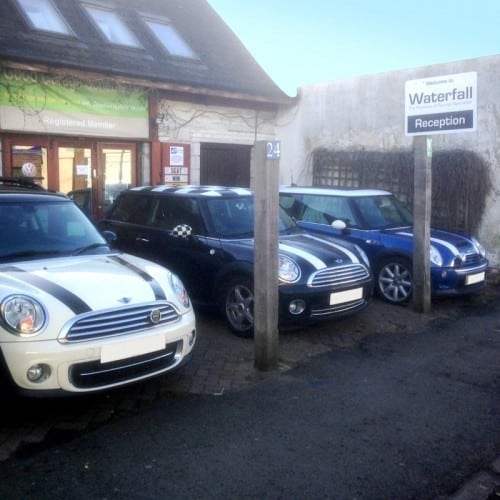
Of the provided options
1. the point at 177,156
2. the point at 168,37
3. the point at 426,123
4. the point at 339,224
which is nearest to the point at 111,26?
the point at 168,37

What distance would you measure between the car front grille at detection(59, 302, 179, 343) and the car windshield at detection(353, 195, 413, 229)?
484 cm

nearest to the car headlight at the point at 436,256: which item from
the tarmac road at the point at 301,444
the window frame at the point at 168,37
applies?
the tarmac road at the point at 301,444

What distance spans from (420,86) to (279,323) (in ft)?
12.4

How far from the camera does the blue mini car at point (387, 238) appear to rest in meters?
7.73

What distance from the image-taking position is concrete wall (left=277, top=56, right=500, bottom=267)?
9953 millimetres

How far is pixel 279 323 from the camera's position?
19.3 feet

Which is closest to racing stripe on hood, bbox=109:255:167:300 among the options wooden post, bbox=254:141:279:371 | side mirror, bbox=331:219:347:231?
wooden post, bbox=254:141:279:371

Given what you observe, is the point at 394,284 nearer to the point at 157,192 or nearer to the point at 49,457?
the point at 157,192

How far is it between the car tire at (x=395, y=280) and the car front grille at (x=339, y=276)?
1562mm

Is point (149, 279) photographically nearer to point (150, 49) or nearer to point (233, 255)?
point (233, 255)

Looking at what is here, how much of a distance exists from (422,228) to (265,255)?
3124 millimetres

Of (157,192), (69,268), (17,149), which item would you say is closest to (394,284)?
(157,192)

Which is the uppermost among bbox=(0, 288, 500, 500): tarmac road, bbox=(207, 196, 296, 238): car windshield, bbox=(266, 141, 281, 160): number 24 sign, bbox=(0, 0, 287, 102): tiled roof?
bbox=(0, 0, 287, 102): tiled roof

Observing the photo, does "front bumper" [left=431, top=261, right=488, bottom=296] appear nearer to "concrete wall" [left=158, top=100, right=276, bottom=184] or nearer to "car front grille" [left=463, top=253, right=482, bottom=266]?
"car front grille" [left=463, top=253, right=482, bottom=266]
